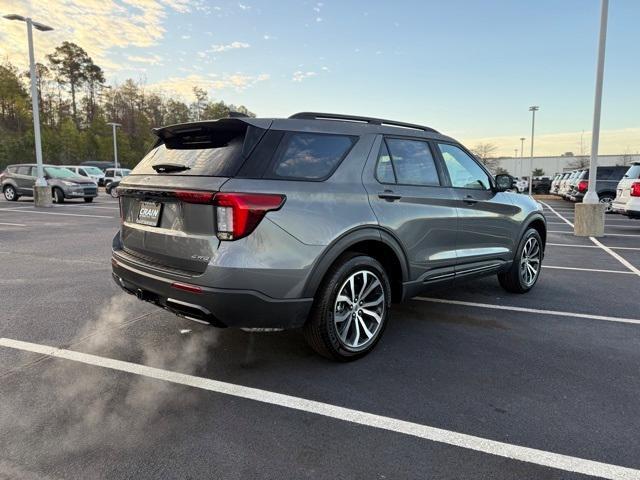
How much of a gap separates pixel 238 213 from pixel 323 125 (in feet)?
3.57

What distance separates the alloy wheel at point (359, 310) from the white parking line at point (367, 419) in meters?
0.70

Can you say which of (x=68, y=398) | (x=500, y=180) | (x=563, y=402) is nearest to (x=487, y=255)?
(x=500, y=180)

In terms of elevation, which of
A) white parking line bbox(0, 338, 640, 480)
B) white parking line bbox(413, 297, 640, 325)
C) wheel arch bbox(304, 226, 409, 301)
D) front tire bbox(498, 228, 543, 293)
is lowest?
white parking line bbox(0, 338, 640, 480)

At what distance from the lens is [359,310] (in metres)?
3.60

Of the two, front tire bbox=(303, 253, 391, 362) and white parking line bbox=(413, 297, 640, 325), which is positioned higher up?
front tire bbox=(303, 253, 391, 362)

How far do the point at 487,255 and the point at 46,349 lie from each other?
166 inches

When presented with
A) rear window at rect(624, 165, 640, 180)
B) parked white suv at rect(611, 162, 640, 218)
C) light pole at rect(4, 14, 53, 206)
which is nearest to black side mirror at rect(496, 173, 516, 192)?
parked white suv at rect(611, 162, 640, 218)

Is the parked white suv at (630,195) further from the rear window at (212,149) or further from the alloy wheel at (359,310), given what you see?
the rear window at (212,149)

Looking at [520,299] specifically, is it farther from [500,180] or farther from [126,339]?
[126,339]

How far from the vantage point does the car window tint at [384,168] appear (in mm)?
3730

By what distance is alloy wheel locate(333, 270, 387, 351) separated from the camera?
3.48m

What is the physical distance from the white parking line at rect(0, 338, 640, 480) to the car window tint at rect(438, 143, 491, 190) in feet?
8.45

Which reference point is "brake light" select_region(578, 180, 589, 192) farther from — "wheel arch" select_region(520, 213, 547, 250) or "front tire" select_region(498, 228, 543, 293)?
"front tire" select_region(498, 228, 543, 293)

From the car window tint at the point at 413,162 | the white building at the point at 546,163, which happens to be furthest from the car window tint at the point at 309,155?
the white building at the point at 546,163
